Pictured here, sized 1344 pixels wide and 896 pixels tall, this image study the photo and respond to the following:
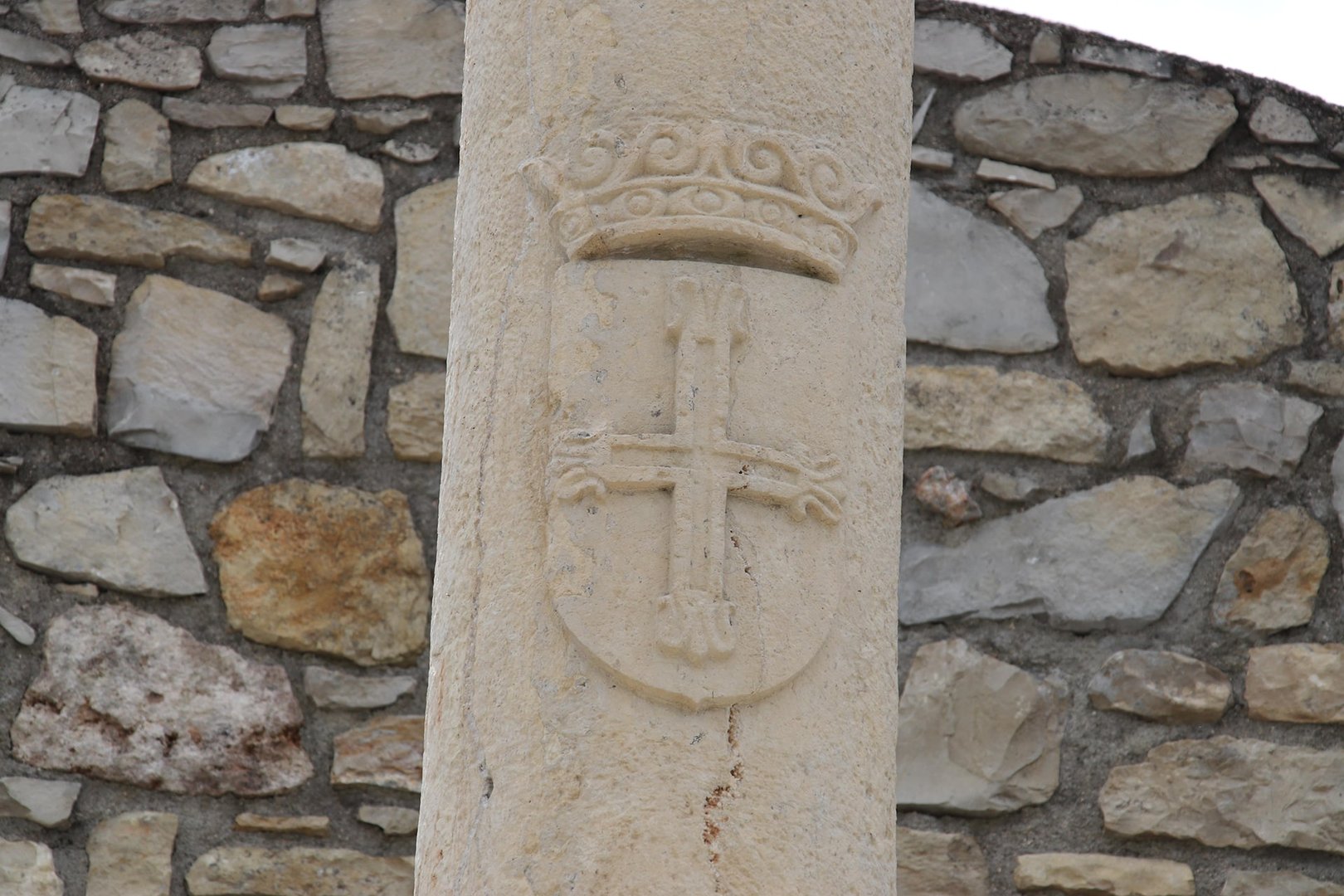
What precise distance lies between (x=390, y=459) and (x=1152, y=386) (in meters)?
1.54

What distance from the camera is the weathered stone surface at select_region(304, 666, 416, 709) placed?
3.20 metres

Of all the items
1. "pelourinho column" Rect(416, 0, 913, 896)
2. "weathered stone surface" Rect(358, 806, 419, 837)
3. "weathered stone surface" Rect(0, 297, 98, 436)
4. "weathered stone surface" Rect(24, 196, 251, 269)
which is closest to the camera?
"pelourinho column" Rect(416, 0, 913, 896)

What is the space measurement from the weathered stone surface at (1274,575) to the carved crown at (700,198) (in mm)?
1647

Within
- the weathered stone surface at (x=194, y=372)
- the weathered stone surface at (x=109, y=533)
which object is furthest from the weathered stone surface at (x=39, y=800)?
the weathered stone surface at (x=194, y=372)

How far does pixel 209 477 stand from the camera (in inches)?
130

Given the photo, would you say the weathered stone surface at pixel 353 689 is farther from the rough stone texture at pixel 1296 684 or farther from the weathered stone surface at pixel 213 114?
the rough stone texture at pixel 1296 684

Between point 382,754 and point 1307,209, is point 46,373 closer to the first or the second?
point 382,754

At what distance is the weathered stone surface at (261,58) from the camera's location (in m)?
3.48

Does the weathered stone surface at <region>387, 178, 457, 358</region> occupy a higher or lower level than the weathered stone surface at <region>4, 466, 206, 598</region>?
higher

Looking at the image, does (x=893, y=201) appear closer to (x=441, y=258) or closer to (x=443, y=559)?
(x=443, y=559)

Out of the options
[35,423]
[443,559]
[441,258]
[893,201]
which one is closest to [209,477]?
[35,423]

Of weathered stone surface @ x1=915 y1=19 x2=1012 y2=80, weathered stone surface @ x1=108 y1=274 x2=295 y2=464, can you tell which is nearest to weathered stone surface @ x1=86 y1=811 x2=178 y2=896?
weathered stone surface @ x1=108 y1=274 x2=295 y2=464

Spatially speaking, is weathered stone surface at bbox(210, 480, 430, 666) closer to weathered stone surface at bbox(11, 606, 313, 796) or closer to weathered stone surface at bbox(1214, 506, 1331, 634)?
weathered stone surface at bbox(11, 606, 313, 796)

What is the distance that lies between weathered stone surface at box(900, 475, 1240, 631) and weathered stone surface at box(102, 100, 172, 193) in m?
1.65
